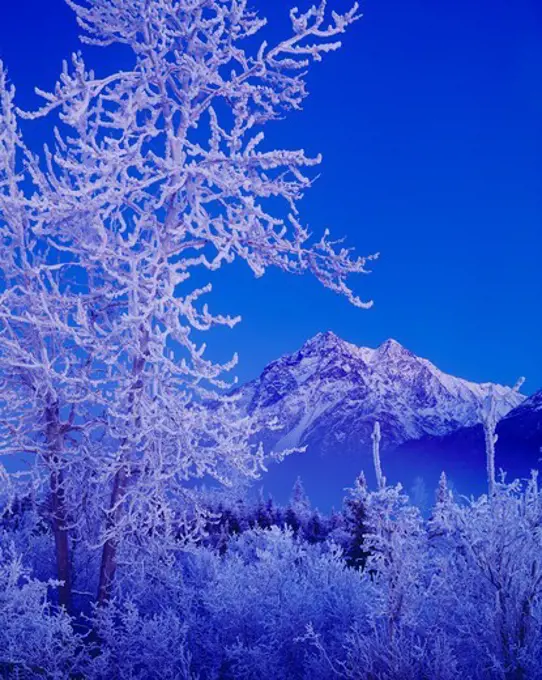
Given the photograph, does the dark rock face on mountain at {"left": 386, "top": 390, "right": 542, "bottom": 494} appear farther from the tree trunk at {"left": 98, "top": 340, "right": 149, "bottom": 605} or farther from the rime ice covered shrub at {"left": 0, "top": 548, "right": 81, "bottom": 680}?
the rime ice covered shrub at {"left": 0, "top": 548, "right": 81, "bottom": 680}

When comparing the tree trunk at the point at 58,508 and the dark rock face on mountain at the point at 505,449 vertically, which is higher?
the dark rock face on mountain at the point at 505,449

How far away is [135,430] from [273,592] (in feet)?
8.71

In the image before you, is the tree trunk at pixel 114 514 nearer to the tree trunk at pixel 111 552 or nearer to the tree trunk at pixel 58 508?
the tree trunk at pixel 111 552

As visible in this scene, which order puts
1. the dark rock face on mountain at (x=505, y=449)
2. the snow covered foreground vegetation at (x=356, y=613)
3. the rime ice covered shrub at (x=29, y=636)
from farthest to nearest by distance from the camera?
the dark rock face on mountain at (x=505, y=449) → the rime ice covered shrub at (x=29, y=636) → the snow covered foreground vegetation at (x=356, y=613)

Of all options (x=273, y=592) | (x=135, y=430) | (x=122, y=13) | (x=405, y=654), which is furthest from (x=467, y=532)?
(x=122, y=13)

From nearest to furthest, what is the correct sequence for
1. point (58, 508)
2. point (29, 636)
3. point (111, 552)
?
point (29, 636)
point (111, 552)
point (58, 508)

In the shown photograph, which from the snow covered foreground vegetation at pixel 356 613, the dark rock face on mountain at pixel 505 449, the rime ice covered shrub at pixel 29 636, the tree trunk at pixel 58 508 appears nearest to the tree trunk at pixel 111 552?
the snow covered foreground vegetation at pixel 356 613

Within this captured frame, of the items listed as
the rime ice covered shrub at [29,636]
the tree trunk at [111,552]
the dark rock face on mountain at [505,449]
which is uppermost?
the dark rock face on mountain at [505,449]

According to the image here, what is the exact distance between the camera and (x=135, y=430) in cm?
610

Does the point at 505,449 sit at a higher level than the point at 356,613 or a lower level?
higher

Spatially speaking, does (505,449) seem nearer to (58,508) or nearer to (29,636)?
(58,508)

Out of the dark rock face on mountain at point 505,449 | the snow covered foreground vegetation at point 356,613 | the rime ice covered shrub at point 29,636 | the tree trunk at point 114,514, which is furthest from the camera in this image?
the dark rock face on mountain at point 505,449

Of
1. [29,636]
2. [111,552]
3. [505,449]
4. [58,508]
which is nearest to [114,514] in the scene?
[111,552]

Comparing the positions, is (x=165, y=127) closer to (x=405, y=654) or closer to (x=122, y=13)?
(x=122, y=13)
